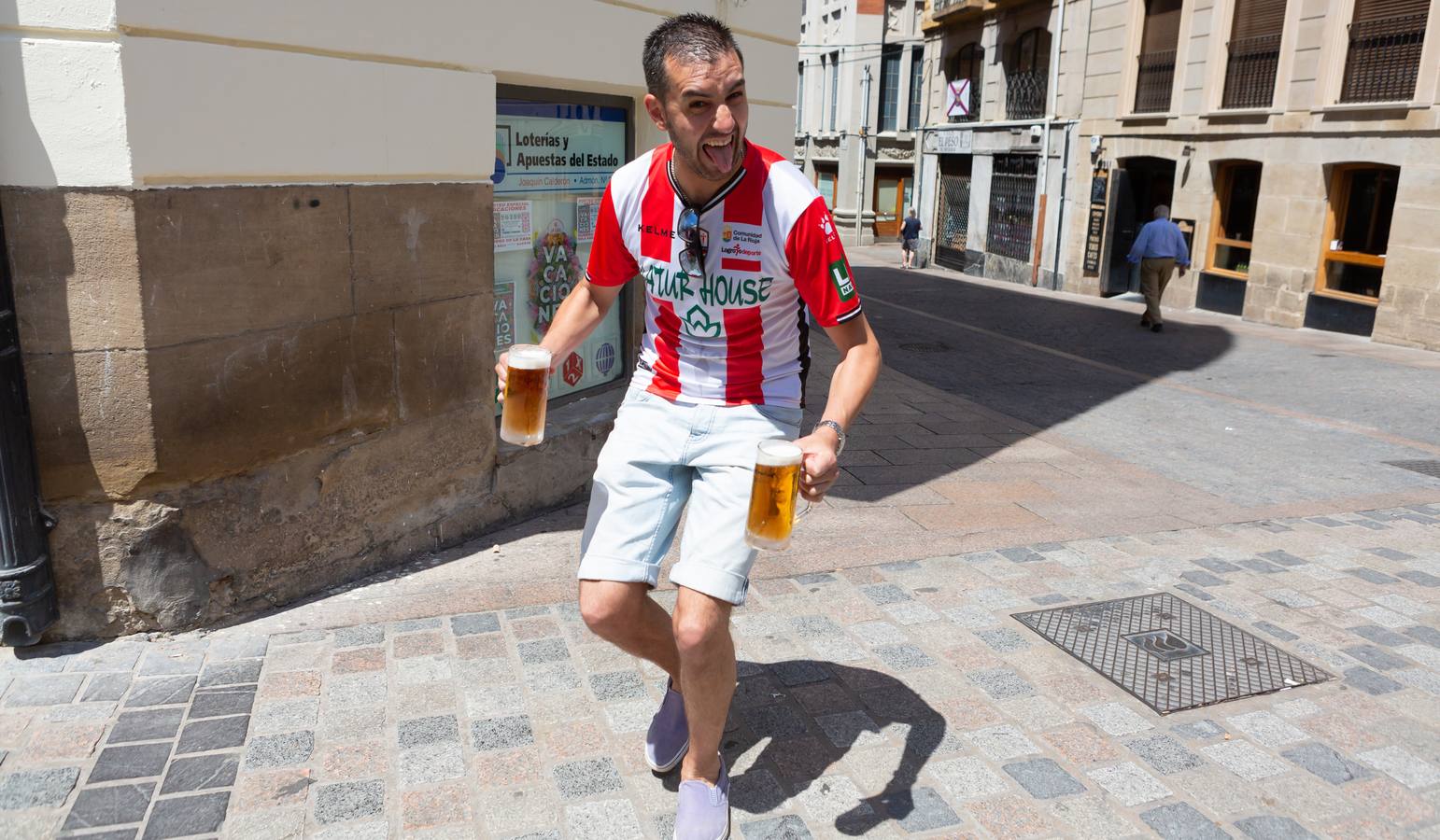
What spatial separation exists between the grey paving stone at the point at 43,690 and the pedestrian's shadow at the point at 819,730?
1.96 metres

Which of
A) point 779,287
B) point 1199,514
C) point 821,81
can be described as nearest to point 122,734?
point 779,287

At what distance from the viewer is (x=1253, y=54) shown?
58.2 feet

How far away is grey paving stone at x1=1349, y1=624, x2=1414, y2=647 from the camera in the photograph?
4.31 m

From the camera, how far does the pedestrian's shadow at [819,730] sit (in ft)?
10.3

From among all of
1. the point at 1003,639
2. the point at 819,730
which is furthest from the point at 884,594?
the point at 819,730

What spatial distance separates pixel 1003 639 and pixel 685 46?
2584 mm

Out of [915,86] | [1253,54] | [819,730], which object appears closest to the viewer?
Answer: [819,730]

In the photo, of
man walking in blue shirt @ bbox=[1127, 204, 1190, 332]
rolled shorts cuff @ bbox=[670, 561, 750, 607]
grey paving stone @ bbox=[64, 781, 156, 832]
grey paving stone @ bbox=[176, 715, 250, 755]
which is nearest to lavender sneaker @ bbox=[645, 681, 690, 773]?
rolled shorts cuff @ bbox=[670, 561, 750, 607]

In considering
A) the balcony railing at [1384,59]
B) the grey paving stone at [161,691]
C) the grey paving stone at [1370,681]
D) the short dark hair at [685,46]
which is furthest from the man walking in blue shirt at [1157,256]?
the grey paving stone at [161,691]

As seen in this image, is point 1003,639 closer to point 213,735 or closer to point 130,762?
point 213,735

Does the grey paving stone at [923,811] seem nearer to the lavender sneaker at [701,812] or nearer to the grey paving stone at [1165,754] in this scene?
the lavender sneaker at [701,812]

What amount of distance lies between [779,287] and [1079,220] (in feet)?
68.7

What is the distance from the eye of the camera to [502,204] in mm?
5473

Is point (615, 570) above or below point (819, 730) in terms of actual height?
above
